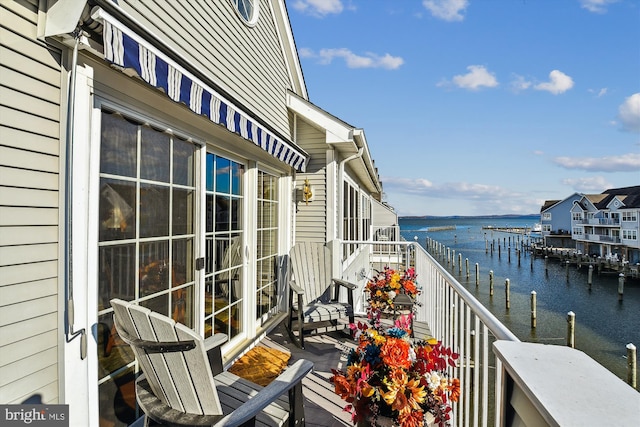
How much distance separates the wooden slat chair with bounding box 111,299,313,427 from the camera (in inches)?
57.2

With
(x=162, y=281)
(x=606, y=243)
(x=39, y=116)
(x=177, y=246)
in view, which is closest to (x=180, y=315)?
(x=162, y=281)

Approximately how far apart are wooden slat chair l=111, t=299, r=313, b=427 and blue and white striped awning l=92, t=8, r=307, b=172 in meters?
1.18

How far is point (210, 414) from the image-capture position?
5.09 feet

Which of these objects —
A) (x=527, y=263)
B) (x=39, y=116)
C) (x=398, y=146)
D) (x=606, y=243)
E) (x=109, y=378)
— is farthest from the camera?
(x=527, y=263)

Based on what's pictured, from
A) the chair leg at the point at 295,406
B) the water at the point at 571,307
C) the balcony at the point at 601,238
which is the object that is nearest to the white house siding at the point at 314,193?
the chair leg at the point at 295,406

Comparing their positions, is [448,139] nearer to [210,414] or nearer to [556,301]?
[556,301]

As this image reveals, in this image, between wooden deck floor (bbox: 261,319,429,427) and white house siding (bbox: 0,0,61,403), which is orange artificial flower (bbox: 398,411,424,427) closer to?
Answer: wooden deck floor (bbox: 261,319,429,427)

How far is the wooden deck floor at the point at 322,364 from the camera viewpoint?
8.23 ft

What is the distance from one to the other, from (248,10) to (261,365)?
13.1 ft

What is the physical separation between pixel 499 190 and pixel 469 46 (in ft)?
245

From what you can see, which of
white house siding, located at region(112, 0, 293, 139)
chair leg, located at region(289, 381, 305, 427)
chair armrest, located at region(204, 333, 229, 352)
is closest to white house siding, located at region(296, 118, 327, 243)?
white house siding, located at region(112, 0, 293, 139)

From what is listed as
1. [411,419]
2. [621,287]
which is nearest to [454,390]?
[411,419]

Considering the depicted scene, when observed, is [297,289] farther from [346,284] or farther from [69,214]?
[69,214]

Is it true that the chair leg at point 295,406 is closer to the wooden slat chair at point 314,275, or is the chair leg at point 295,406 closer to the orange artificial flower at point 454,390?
the orange artificial flower at point 454,390
